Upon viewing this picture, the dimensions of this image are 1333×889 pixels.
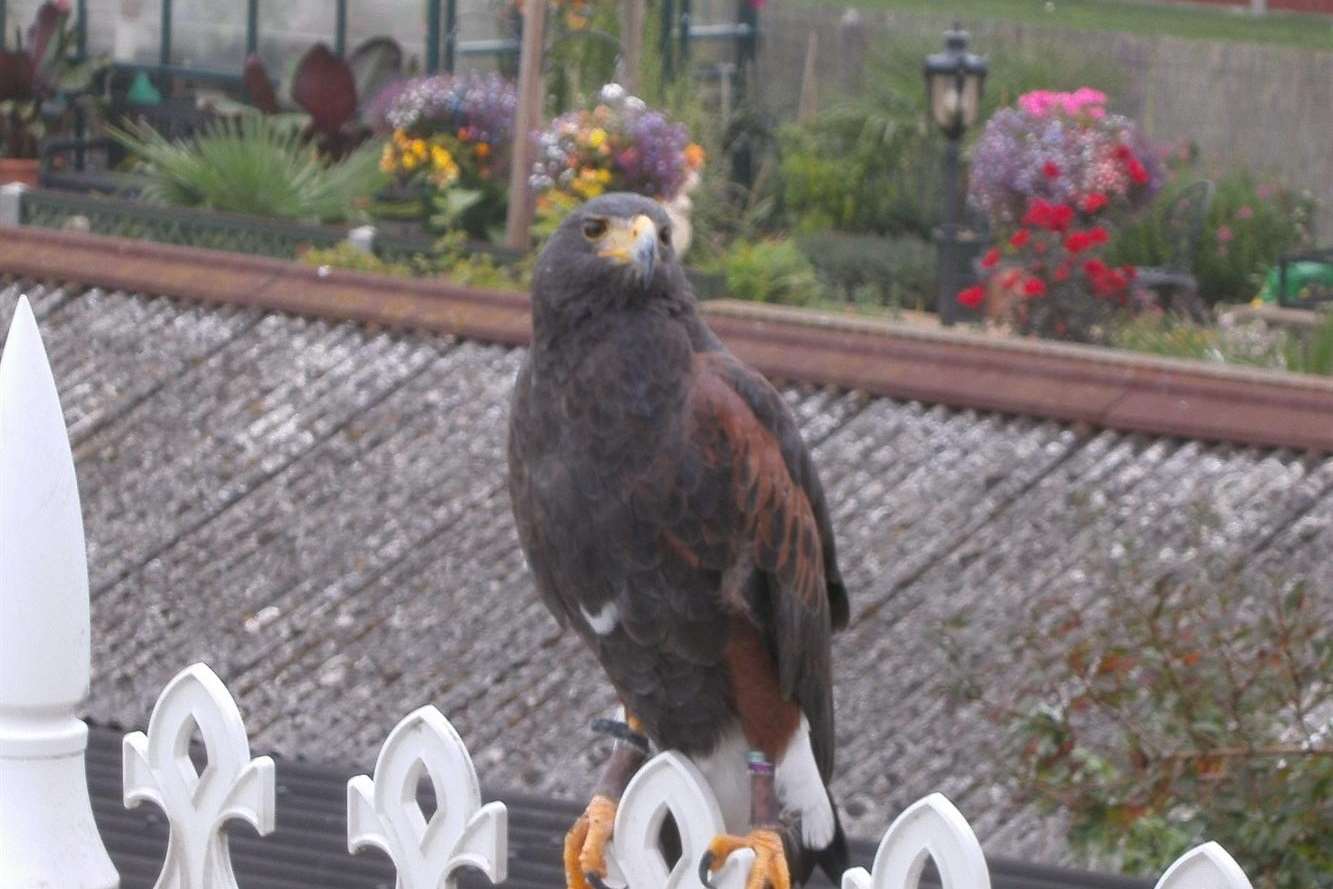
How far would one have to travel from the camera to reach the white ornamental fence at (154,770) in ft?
9.72

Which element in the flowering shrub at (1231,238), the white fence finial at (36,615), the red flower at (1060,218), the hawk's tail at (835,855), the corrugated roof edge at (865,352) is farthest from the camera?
the flowering shrub at (1231,238)

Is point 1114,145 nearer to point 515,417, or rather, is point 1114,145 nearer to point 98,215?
point 98,215

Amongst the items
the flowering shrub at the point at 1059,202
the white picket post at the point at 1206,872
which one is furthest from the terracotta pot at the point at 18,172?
the white picket post at the point at 1206,872

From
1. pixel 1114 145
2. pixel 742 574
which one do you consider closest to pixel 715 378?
pixel 742 574

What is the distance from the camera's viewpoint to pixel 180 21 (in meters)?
13.3

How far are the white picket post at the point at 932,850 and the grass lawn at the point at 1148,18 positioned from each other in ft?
Answer: 64.2

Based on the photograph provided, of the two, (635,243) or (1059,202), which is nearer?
(635,243)

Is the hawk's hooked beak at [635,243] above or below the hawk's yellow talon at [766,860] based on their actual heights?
above

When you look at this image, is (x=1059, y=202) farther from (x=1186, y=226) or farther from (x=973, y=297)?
(x=1186, y=226)

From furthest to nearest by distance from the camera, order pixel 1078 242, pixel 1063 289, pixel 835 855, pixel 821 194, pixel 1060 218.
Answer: pixel 821 194 → pixel 1060 218 → pixel 1078 242 → pixel 1063 289 → pixel 835 855

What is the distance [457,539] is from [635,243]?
316cm

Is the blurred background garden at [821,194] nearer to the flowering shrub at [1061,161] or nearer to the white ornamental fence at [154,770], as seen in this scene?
the flowering shrub at [1061,161]

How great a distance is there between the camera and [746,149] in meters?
14.9

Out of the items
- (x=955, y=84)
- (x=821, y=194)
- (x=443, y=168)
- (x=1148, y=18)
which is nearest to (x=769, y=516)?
(x=443, y=168)
